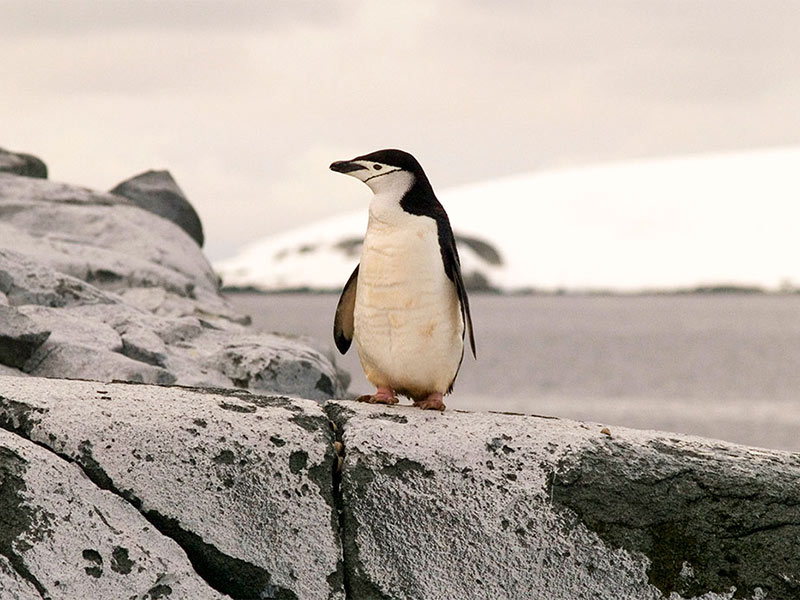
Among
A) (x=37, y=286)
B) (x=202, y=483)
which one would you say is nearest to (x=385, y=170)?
(x=202, y=483)

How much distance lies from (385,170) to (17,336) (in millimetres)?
2927

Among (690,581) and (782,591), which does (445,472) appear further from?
(782,591)

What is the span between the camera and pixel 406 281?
5.89 meters

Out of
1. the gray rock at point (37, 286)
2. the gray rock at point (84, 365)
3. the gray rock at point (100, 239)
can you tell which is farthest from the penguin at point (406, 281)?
the gray rock at point (100, 239)

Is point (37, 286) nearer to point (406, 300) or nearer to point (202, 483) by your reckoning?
point (406, 300)

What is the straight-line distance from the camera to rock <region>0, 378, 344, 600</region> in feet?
16.9

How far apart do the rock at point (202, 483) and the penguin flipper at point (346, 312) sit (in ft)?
3.46

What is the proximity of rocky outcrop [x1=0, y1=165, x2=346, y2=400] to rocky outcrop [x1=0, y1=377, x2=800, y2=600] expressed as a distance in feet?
8.47

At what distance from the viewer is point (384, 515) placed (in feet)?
17.5

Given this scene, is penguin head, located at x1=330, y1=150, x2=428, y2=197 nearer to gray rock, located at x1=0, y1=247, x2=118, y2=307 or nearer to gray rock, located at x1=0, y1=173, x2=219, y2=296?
gray rock, located at x1=0, y1=247, x2=118, y2=307

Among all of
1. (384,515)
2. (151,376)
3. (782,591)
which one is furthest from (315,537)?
(151,376)

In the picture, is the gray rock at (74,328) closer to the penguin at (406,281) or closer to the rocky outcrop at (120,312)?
the rocky outcrop at (120,312)

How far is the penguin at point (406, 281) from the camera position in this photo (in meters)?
5.90

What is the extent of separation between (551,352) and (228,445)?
195 feet
